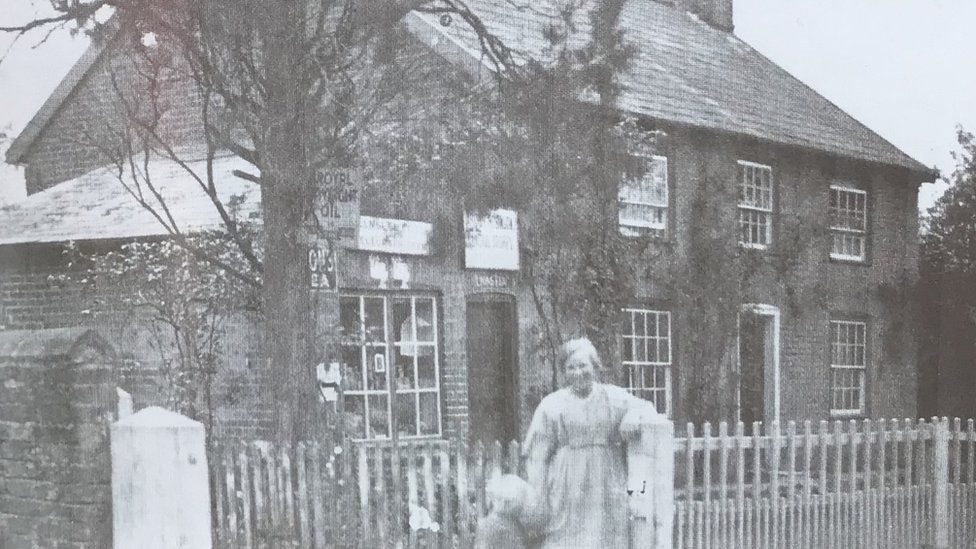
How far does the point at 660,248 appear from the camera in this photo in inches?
413

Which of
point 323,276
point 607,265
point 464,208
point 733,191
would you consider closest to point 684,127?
point 733,191

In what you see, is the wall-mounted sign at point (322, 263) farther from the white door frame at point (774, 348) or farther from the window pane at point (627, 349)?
the white door frame at point (774, 348)

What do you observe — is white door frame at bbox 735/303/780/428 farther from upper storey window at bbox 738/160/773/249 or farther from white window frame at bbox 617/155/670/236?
white window frame at bbox 617/155/670/236

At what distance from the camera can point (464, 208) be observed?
835 cm

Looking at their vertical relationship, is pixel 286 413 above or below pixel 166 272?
below

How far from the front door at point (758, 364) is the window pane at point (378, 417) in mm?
3845

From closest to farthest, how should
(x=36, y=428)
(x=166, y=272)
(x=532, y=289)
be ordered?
(x=36, y=428) < (x=166, y=272) < (x=532, y=289)

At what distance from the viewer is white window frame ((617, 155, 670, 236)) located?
10.0 m

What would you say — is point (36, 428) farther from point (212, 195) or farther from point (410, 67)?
point (410, 67)

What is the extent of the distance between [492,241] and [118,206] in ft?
9.34

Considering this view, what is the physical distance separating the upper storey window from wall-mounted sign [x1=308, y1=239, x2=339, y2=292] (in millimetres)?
4976

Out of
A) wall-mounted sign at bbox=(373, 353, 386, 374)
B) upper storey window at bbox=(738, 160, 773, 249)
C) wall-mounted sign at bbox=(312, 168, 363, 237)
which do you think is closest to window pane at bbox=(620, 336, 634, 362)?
upper storey window at bbox=(738, 160, 773, 249)

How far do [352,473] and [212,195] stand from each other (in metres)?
1.98

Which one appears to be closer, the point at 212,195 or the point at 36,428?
the point at 36,428
